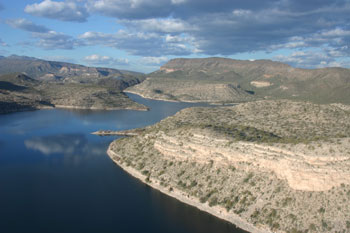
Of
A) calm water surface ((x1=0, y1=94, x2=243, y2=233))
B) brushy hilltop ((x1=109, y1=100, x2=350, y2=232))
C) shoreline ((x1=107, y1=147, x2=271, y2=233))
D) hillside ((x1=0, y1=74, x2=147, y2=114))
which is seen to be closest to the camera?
brushy hilltop ((x1=109, y1=100, x2=350, y2=232))

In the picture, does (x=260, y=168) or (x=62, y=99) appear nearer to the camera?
(x=260, y=168)

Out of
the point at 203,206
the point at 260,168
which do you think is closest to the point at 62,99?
the point at 203,206

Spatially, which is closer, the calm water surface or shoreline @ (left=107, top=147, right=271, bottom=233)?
shoreline @ (left=107, top=147, right=271, bottom=233)

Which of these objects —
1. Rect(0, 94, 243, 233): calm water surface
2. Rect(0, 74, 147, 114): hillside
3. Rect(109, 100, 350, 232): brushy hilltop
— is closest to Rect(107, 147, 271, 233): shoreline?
Rect(109, 100, 350, 232): brushy hilltop

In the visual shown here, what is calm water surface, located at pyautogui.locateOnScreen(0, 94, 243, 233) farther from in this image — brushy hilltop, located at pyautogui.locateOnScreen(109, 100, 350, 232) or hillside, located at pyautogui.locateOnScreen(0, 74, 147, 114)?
hillside, located at pyautogui.locateOnScreen(0, 74, 147, 114)

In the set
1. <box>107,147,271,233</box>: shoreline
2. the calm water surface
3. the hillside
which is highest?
the hillside

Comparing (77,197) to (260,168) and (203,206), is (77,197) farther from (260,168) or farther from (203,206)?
(260,168)

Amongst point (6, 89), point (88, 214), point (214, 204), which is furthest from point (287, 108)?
point (6, 89)

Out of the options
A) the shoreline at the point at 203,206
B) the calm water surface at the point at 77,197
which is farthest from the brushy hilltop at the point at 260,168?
the calm water surface at the point at 77,197
